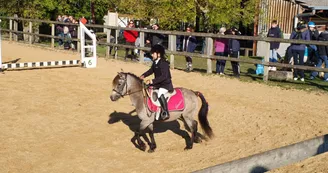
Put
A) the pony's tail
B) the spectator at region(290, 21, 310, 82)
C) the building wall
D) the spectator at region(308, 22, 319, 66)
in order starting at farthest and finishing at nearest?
the building wall → the spectator at region(308, 22, 319, 66) → the spectator at region(290, 21, 310, 82) → the pony's tail

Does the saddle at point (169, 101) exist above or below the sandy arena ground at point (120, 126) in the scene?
above

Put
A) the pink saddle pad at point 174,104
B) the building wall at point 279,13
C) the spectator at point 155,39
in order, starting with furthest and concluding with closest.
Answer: the building wall at point 279,13 → the spectator at point 155,39 → the pink saddle pad at point 174,104

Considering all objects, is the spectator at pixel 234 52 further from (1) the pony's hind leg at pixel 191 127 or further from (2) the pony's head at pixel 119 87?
(2) the pony's head at pixel 119 87

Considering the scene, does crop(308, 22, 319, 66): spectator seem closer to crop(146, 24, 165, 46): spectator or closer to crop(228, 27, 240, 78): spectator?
crop(228, 27, 240, 78): spectator

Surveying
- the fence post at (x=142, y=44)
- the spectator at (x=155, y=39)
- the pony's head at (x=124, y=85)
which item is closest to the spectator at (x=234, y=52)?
the spectator at (x=155, y=39)

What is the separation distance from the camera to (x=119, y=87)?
8.02 metres

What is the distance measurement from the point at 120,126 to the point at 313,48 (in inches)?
388

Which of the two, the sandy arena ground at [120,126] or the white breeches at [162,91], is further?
the white breeches at [162,91]

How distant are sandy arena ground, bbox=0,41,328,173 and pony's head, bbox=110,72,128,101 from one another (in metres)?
0.96

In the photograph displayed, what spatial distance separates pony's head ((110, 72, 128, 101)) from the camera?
8023mm

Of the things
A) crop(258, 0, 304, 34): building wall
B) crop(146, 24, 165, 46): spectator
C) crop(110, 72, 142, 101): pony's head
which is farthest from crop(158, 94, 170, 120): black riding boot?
crop(258, 0, 304, 34): building wall

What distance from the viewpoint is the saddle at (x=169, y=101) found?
8211 mm

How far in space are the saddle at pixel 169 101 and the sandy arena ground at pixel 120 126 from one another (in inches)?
29.4

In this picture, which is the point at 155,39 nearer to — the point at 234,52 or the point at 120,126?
the point at 234,52
